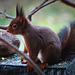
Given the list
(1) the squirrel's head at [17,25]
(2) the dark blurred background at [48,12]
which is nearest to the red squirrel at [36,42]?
(1) the squirrel's head at [17,25]

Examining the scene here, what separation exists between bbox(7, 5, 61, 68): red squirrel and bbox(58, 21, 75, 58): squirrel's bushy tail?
5.1 inches

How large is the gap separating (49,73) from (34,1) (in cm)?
517

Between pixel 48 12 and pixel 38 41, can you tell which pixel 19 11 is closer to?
pixel 38 41

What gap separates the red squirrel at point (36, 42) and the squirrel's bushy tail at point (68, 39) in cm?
13

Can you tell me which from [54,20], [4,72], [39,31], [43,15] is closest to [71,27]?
[39,31]

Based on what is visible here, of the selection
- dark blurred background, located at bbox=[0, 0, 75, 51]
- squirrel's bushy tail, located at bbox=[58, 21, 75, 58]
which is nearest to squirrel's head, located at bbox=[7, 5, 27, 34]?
squirrel's bushy tail, located at bbox=[58, 21, 75, 58]

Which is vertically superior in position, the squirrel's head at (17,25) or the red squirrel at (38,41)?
the squirrel's head at (17,25)

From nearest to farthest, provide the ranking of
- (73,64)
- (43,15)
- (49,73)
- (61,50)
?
(49,73)
(73,64)
(61,50)
(43,15)

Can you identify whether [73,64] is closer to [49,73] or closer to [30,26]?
[49,73]

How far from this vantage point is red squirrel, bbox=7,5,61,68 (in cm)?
137

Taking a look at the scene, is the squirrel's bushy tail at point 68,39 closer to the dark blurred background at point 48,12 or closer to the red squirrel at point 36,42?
the red squirrel at point 36,42

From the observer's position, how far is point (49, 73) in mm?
1344

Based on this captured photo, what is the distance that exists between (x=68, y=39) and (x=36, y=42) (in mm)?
307

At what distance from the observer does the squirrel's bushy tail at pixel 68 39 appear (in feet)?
4.97
